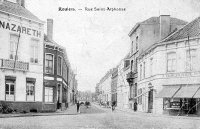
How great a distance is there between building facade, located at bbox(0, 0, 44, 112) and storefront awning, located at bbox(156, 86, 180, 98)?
34.0 ft

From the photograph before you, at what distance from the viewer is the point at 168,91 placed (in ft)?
96.1

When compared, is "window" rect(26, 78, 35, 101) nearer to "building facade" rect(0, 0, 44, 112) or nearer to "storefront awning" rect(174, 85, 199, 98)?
"building facade" rect(0, 0, 44, 112)

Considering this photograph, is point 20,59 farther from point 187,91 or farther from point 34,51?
point 187,91

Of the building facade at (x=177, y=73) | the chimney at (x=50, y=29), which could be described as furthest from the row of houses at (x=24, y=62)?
the building facade at (x=177, y=73)

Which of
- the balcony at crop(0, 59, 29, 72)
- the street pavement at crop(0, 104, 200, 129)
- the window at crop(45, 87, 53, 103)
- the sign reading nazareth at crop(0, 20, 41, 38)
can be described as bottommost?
the street pavement at crop(0, 104, 200, 129)

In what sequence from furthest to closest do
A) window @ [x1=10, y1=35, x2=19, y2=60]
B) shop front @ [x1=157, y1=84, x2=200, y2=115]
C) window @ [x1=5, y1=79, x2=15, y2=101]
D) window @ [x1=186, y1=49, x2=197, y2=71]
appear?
window @ [x1=186, y1=49, x2=197, y2=71] → shop front @ [x1=157, y1=84, x2=200, y2=115] → window @ [x1=10, y1=35, x2=19, y2=60] → window @ [x1=5, y1=79, x2=15, y2=101]

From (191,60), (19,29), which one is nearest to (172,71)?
(191,60)

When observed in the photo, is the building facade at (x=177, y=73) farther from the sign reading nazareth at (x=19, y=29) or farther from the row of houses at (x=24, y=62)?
the sign reading nazareth at (x=19, y=29)

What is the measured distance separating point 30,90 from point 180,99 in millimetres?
12606

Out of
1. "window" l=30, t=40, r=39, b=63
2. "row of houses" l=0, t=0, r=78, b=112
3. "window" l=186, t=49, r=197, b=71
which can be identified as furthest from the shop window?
"window" l=186, t=49, r=197, b=71

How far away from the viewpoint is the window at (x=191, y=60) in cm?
2738

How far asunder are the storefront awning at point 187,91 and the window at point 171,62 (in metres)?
2.14

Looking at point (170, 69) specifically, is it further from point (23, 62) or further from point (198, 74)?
point (23, 62)

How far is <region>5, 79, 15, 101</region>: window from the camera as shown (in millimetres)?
26500
